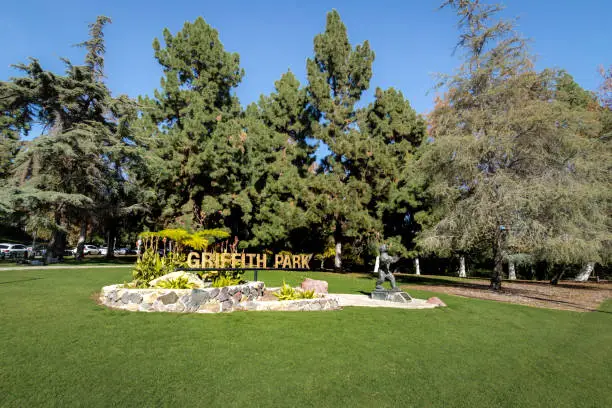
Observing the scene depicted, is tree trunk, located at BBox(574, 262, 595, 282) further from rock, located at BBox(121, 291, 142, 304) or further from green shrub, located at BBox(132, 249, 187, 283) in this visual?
rock, located at BBox(121, 291, 142, 304)

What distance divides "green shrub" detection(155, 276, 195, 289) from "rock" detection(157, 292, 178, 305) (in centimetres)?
44

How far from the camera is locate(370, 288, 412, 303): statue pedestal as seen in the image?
1113 centimetres

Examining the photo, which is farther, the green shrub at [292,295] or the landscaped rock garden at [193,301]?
the green shrub at [292,295]

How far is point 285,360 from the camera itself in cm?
505

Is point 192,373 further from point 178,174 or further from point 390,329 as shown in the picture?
point 178,174

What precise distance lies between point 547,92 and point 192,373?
18.4 meters

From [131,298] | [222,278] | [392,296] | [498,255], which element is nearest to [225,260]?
[222,278]

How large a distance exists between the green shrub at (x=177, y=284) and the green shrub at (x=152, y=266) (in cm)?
90

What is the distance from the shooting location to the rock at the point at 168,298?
791 centimetres

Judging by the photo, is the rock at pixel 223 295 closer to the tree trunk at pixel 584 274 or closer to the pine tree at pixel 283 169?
the pine tree at pixel 283 169

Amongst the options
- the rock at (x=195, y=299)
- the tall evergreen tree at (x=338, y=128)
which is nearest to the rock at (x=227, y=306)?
the rock at (x=195, y=299)

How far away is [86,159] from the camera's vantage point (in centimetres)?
2088

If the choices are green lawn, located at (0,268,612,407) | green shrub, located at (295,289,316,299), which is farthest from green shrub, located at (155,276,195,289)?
green shrub, located at (295,289,316,299)

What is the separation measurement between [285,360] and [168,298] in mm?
4076
